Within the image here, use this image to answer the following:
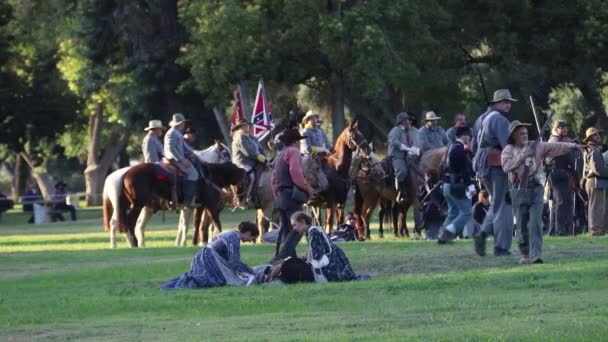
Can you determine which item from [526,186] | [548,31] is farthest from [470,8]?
[526,186]

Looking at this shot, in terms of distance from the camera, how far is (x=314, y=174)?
3153 centimetres

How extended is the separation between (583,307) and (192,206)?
16.9m

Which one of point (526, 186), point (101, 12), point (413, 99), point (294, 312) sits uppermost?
point (101, 12)

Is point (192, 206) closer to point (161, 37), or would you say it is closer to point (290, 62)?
point (290, 62)

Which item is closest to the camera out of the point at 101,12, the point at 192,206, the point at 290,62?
the point at 192,206

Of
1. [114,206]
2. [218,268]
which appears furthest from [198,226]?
[218,268]

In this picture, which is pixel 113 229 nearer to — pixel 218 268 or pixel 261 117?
pixel 261 117

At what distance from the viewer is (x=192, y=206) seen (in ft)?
104

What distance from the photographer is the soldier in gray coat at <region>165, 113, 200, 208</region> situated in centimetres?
3125

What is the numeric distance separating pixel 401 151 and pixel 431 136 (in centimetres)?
140

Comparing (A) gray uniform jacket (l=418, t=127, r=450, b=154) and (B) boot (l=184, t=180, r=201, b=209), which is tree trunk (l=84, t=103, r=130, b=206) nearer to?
(A) gray uniform jacket (l=418, t=127, r=450, b=154)

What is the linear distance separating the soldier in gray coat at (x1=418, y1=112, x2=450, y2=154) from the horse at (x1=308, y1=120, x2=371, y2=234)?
1130mm

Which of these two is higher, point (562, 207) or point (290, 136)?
point (290, 136)

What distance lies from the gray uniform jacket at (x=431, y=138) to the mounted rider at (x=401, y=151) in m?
0.46
